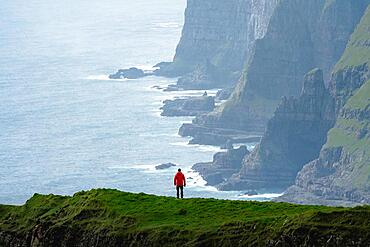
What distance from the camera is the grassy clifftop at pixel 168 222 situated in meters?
45.9

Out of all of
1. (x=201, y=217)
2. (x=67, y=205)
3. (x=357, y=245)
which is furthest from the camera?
(x=67, y=205)

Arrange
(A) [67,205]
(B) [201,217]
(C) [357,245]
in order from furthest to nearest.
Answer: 1. (A) [67,205]
2. (B) [201,217]
3. (C) [357,245]

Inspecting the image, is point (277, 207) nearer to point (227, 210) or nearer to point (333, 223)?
point (227, 210)

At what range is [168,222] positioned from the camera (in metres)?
50.2

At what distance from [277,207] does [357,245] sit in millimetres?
7451

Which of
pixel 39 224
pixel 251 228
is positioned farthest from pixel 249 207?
pixel 39 224

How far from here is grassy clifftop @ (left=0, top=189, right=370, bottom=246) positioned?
4588 cm

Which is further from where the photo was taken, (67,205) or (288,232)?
(67,205)

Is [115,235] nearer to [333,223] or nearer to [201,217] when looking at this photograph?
[201,217]

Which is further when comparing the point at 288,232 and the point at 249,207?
the point at 249,207

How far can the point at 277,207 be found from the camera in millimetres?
51500

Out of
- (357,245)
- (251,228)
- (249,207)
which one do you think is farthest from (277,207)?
(357,245)

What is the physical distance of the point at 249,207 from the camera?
2031 inches

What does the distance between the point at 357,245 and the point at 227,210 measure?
788 centimetres
